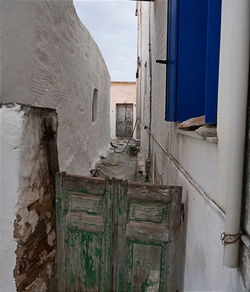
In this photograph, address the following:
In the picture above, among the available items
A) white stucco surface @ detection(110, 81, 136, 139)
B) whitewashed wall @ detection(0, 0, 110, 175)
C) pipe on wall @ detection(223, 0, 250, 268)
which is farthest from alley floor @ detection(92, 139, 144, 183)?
white stucco surface @ detection(110, 81, 136, 139)

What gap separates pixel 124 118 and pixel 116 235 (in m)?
15.3

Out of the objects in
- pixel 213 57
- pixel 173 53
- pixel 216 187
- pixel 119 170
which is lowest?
pixel 119 170

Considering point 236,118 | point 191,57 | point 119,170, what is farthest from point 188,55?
point 119,170

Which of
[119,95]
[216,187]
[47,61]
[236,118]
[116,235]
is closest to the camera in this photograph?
[236,118]

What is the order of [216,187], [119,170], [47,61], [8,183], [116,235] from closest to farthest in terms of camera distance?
[216,187] → [8,183] → [116,235] → [47,61] → [119,170]

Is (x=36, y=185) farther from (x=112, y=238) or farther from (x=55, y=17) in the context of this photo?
(x=55, y=17)

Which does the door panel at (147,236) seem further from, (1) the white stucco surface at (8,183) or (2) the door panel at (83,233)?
(1) the white stucco surface at (8,183)

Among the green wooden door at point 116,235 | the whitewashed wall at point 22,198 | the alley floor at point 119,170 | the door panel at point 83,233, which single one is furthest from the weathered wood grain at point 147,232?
the alley floor at point 119,170

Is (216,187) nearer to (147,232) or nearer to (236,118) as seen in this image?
(236,118)

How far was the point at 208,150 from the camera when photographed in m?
1.18

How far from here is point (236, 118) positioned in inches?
32.9

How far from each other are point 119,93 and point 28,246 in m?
15.3

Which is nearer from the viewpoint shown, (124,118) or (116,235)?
(116,235)

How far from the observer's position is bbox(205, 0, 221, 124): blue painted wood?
3.66 feet
